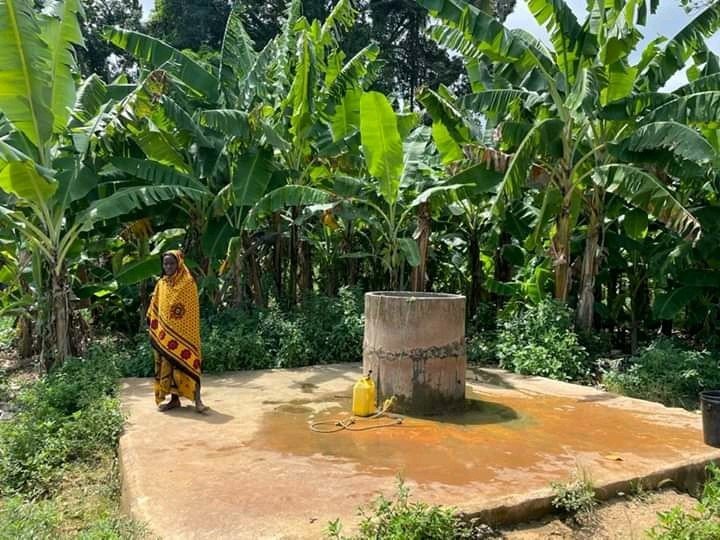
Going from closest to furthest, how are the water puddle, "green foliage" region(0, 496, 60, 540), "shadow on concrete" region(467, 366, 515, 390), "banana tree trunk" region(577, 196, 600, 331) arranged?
"green foliage" region(0, 496, 60, 540), the water puddle, "shadow on concrete" region(467, 366, 515, 390), "banana tree trunk" region(577, 196, 600, 331)

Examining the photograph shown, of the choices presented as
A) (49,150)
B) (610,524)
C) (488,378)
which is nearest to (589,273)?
(488,378)

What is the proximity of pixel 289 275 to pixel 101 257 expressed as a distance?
11.9ft

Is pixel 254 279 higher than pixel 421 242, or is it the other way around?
pixel 421 242

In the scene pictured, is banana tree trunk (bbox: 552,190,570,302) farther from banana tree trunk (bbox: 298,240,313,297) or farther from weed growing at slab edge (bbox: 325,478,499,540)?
weed growing at slab edge (bbox: 325,478,499,540)

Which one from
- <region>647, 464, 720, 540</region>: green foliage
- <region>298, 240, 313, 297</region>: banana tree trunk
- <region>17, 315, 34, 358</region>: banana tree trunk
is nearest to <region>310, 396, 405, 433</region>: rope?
<region>647, 464, 720, 540</region>: green foliage

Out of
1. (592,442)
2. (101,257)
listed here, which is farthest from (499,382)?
(101,257)

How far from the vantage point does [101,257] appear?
11414 mm

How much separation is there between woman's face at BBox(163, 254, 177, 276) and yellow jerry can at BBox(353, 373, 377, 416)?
2.10 metres

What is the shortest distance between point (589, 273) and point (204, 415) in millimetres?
5990

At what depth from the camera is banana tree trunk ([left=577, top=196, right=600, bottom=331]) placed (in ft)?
29.5

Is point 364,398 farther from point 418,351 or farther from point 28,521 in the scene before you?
point 28,521

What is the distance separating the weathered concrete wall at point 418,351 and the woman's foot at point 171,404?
203cm

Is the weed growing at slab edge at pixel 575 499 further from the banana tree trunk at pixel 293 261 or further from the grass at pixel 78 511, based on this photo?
the banana tree trunk at pixel 293 261

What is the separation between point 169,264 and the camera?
5.79 meters
